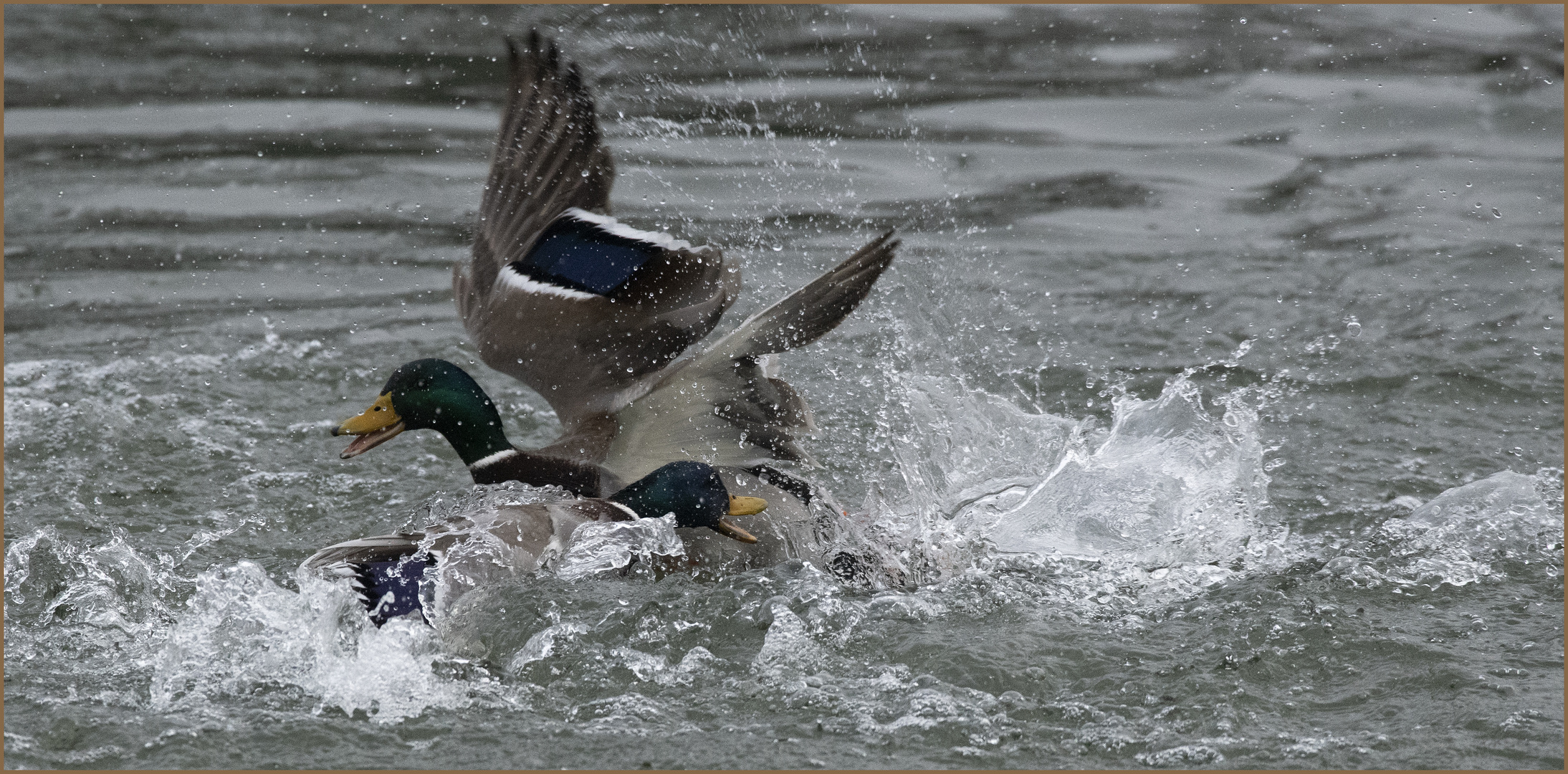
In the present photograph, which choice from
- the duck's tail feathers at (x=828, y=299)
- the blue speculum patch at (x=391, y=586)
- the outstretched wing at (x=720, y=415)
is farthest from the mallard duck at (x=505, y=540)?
the duck's tail feathers at (x=828, y=299)

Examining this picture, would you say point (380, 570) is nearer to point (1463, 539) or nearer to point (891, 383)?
point (891, 383)

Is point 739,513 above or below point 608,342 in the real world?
below

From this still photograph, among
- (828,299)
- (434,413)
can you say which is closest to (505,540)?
(434,413)

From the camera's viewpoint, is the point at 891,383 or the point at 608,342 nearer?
the point at 608,342

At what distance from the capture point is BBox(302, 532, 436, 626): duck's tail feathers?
4.08m

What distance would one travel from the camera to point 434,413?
517 cm

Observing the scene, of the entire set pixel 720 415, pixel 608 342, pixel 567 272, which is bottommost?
pixel 720 415

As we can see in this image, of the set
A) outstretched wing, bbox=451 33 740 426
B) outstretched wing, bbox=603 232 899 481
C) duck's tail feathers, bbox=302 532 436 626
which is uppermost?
outstretched wing, bbox=451 33 740 426

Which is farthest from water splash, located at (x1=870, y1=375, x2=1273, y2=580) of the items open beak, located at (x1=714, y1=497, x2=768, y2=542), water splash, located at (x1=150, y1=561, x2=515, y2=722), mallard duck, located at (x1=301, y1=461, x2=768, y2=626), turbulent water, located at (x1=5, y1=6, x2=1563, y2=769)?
water splash, located at (x1=150, y1=561, x2=515, y2=722)

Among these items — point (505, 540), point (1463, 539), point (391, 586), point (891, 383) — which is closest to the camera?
point (391, 586)

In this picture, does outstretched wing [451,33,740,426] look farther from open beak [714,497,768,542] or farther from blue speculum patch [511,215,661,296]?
open beak [714,497,768,542]

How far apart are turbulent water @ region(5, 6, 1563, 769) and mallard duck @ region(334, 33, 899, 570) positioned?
31cm

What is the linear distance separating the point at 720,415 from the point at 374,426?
1.13 metres

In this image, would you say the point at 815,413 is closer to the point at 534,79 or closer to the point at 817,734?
the point at 534,79
